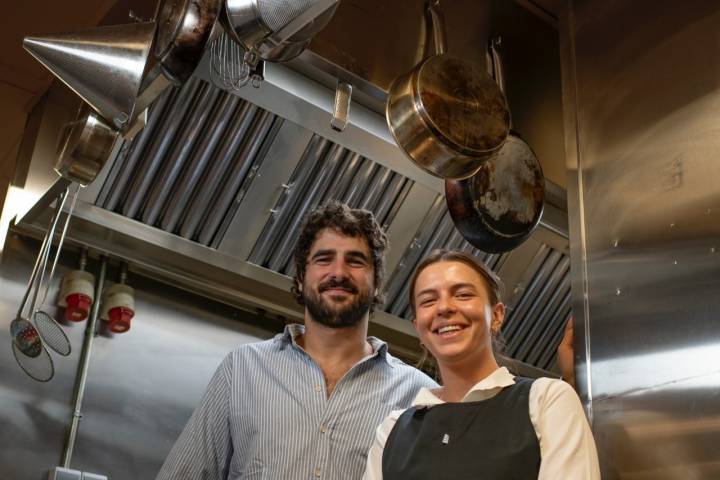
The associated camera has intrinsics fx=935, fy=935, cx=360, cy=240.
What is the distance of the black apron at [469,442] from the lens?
5.64 feet

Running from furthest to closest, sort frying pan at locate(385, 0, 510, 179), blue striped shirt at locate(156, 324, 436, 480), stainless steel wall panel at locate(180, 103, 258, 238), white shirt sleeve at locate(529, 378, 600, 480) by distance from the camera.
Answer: stainless steel wall panel at locate(180, 103, 258, 238)
frying pan at locate(385, 0, 510, 179)
blue striped shirt at locate(156, 324, 436, 480)
white shirt sleeve at locate(529, 378, 600, 480)

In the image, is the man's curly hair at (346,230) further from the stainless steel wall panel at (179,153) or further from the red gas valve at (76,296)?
the red gas valve at (76,296)

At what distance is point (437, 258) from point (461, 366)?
0.26 metres

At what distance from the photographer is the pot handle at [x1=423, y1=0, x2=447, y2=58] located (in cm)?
266

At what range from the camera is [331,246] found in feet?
8.23

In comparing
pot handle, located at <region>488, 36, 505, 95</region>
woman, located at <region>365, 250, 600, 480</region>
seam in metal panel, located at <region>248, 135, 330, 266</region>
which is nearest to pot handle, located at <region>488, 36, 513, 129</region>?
pot handle, located at <region>488, 36, 505, 95</region>

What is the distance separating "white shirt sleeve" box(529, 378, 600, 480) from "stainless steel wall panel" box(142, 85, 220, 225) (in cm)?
148

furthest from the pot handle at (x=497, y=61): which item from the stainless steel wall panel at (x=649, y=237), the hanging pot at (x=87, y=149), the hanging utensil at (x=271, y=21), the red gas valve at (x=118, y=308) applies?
the red gas valve at (x=118, y=308)

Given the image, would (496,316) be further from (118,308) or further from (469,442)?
(118,308)

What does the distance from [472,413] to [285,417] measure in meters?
0.57

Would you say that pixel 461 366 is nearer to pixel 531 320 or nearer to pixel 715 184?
pixel 715 184

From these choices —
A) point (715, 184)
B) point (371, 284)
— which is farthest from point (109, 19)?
point (715, 184)

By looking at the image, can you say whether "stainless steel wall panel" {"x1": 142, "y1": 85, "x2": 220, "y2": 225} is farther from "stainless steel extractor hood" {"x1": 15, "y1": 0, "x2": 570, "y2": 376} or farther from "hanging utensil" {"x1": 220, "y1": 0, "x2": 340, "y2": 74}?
"hanging utensil" {"x1": 220, "y1": 0, "x2": 340, "y2": 74}

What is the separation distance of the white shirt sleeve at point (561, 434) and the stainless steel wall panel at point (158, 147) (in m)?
1.49
